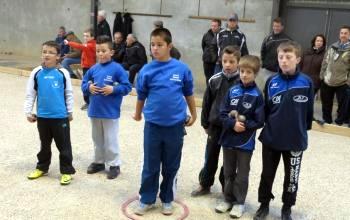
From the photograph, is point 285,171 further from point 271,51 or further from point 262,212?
point 271,51

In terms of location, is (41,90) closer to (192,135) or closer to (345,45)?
(192,135)

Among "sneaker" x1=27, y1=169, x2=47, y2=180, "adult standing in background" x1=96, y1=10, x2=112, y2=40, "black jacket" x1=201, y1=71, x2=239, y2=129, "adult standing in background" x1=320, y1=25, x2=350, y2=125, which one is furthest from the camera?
"adult standing in background" x1=96, y1=10, x2=112, y2=40

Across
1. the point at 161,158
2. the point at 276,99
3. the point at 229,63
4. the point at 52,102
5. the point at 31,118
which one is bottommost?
the point at 161,158

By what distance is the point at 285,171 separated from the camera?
165 inches

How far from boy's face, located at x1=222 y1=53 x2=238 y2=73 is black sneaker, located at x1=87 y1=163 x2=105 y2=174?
1.91 m

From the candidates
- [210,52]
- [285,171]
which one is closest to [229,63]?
[285,171]

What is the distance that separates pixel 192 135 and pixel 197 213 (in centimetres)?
280

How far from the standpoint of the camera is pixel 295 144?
398 centimetres

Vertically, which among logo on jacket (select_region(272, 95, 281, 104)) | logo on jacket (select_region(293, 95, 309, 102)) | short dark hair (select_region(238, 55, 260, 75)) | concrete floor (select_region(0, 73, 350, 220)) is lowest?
concrete floor (select_region(0, 73, 350, 220))

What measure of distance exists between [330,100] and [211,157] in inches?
161

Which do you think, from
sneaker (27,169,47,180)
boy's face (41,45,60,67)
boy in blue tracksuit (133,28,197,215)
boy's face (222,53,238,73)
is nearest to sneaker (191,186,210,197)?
boy in blue tracksuit (133,28,197,215)

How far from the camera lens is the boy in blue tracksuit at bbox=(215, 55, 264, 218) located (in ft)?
13.3

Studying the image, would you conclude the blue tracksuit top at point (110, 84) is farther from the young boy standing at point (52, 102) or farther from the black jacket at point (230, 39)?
the black jacket at point (230, 39)

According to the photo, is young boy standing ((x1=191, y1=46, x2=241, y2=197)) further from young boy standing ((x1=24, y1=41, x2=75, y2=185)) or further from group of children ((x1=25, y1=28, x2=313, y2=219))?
young boy standing ((x1=24, y1=41, x2=75, y2=185))
